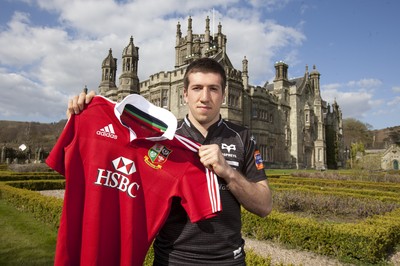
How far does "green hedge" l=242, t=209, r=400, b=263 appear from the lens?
6176mm

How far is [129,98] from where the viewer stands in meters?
2.20

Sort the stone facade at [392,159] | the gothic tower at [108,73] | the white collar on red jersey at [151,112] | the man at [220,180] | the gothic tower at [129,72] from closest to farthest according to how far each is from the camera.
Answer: the man at [220,180] → the white collar on red jersey at [151,112] → the gothic tower at [129,72] → the gothic tower at [108,73] → the stone facade at [392,159]

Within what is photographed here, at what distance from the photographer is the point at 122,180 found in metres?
2.14

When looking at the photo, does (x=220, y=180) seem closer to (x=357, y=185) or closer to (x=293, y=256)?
(x=293, y=256)

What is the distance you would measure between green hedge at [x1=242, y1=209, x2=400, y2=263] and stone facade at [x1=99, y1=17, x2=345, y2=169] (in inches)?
861

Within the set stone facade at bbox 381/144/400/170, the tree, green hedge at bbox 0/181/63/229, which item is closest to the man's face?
green hedge at bbox 0/181/63/229

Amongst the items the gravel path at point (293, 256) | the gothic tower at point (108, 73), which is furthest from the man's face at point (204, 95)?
the gothic tower at point (108, 73)

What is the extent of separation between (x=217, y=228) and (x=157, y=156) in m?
0.70

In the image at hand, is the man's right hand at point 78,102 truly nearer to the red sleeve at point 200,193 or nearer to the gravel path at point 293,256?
the red sleeve at point 200,193

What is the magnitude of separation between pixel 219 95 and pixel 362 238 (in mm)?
5785

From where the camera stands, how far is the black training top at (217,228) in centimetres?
195

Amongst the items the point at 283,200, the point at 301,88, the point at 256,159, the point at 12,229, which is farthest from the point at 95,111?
the point at 301,88

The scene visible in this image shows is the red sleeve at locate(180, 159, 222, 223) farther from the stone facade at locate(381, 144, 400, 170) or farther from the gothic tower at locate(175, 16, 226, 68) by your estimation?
the stone facade at locate(381, 144, 400, 170)

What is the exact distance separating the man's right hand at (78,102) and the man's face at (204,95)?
78 centimetres
